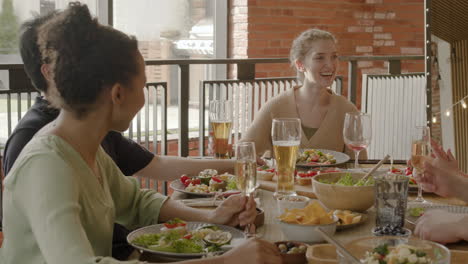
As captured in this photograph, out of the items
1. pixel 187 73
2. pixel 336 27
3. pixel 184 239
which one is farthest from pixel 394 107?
pixel 184 239

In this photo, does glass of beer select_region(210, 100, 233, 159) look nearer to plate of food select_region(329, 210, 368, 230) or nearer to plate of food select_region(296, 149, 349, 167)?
plate of food select_region(296, 149, 349, 167)

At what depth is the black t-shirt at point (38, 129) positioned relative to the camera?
176cm

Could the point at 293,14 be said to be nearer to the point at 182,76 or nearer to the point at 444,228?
the point at 182,76

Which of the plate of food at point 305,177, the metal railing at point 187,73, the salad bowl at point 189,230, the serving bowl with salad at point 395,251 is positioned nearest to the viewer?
the serving bowl with salad at point 395,251

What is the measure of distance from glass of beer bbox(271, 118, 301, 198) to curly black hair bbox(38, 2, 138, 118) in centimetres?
64

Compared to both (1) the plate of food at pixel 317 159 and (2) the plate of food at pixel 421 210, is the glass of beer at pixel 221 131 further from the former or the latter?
(2) the plate of food at pixel 421 210

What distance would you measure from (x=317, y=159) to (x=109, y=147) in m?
0.74

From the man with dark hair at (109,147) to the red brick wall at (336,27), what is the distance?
10.7ft

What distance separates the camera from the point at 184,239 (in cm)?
146

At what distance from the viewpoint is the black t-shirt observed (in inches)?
69.5

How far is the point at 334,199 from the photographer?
5.81 feet

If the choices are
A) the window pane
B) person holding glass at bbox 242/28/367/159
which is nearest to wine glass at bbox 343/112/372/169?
person holding glass at bbox 242/28/367/159

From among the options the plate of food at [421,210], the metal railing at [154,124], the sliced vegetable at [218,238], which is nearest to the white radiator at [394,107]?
the metal railing at [154,124]

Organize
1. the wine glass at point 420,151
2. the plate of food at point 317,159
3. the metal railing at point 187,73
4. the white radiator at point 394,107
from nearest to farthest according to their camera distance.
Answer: the wine glass at point 420,151
the plate of food at point 317,159
the metal railing at point 187,73
the white radiator at point 394,107
